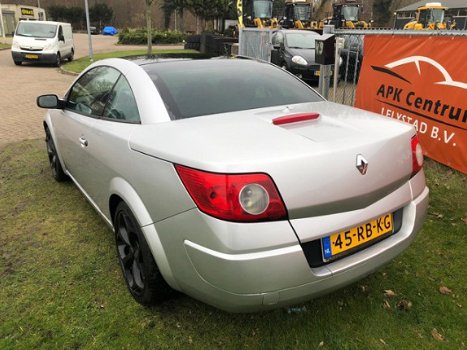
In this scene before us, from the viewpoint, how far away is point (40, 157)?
581 centimetres

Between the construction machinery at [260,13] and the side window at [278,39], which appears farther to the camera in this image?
the construction machinery at [260,13]

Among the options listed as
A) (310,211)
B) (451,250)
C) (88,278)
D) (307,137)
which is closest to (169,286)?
(88,278)

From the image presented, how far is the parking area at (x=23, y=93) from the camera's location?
296 inches

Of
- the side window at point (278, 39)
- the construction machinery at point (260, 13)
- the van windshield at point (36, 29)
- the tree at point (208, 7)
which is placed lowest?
the side window at point (278, 39)

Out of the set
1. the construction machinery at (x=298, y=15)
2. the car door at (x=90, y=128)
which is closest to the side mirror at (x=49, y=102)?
the car door at (x=90, y=128)

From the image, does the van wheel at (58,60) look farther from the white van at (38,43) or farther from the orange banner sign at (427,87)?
the orange banner sign at (427,87)

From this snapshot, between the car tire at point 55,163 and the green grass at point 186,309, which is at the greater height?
the car tire at point 55,163

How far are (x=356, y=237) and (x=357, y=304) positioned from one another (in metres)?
0.75

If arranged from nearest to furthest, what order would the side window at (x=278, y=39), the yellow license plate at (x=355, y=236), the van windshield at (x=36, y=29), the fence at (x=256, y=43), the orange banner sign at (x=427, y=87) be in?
the yellow license plate at (x=355, y=236), the orange banner sign at (x=427, y=87), the fence at (x=256, y=43), the side window at (x=278, y=39), the van windshield at (x=36, y=29)

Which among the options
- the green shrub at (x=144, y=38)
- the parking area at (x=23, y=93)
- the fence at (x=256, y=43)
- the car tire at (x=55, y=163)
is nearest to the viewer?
the car tire at (x=55, y=163)

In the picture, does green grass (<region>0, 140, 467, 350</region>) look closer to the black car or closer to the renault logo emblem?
the renault logo emblem

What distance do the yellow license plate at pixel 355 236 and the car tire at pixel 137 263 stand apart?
98 cm

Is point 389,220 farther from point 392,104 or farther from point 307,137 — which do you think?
point 392,104

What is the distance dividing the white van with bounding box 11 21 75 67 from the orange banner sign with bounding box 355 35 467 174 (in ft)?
50.1
